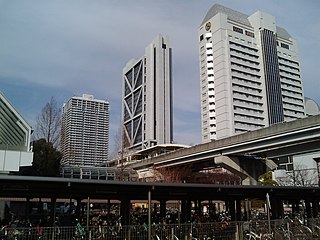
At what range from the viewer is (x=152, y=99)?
517ft

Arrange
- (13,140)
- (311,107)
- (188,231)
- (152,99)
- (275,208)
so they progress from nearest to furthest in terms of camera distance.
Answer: (188,231) → (275,208) → (13,140) → (311,107) → (152,99)

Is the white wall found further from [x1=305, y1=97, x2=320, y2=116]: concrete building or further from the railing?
[x1=305, y1=97, x2=320, y2=116]: concrete building

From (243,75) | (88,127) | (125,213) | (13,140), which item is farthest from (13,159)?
(243,75)

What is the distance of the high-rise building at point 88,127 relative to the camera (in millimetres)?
84812

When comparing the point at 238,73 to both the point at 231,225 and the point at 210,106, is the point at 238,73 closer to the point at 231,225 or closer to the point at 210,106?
the point at 210,106

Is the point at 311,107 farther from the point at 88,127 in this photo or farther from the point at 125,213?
the point at 125,213

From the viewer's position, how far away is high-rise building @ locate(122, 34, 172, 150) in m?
156

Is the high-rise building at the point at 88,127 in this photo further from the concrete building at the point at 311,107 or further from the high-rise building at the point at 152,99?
the concrete building at the point at 311,107

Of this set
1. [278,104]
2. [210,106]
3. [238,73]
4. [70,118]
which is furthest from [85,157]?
[278,104]

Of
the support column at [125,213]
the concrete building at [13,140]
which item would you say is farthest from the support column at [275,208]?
the concrete building at [13,140]

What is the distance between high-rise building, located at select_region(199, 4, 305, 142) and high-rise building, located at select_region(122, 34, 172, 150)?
38804 mm

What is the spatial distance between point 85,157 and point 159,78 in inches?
3224

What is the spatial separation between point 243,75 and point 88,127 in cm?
5766

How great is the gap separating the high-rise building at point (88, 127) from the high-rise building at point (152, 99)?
145ft
